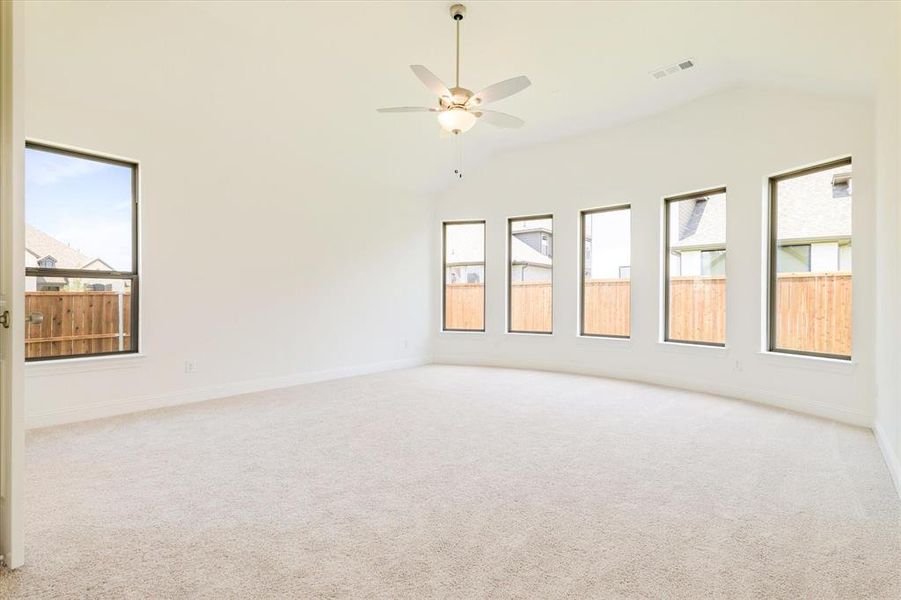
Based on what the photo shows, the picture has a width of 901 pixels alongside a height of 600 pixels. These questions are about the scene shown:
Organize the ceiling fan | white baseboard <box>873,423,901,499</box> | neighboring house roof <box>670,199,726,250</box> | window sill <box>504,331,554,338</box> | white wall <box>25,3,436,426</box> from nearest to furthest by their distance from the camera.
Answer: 1. white baseboard <box>873,423,901,499</box>
2. the ceiling fan
3. white wall <box>25,3,436,426</box>
4. neighboring house roof <box>670,199,726,250</box>
5. window sill <box>504,331,554,338</box>

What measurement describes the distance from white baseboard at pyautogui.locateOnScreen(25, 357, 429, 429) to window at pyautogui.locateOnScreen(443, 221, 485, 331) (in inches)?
64.9

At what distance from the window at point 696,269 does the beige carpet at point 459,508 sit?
4.77 feet

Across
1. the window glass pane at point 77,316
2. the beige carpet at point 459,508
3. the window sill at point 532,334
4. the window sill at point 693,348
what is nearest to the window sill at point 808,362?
the window sill at point 693,348

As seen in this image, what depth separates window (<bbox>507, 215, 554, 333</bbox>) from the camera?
7.14 meters

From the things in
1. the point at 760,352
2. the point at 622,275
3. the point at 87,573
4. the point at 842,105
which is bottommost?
the point at 87,573

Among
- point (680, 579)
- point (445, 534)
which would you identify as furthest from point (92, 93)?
point (680, 579)

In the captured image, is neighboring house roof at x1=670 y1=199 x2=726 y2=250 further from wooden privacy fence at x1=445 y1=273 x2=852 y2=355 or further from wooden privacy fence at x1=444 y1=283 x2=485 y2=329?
wooden privacy fence at x1=444 y1=283 x2=485 y2=329

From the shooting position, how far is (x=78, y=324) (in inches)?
172

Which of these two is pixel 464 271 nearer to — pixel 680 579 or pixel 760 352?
pixel 760 352

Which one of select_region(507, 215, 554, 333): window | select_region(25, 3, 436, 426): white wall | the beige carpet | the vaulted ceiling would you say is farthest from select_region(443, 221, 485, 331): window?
the beige carpet

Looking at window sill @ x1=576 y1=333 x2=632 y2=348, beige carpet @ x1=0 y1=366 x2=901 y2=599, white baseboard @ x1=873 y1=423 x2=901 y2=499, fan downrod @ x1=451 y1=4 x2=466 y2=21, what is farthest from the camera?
window sill @ x1=576 y1=333 x2=632 y2=348

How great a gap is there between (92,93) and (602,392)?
5753 millimetres

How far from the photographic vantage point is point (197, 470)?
119 inches

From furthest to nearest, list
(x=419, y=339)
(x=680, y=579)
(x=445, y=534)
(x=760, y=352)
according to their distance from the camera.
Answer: (x=419, y=339), (x=760, y=352), (x=445, y=534), (x=680, y=579)
